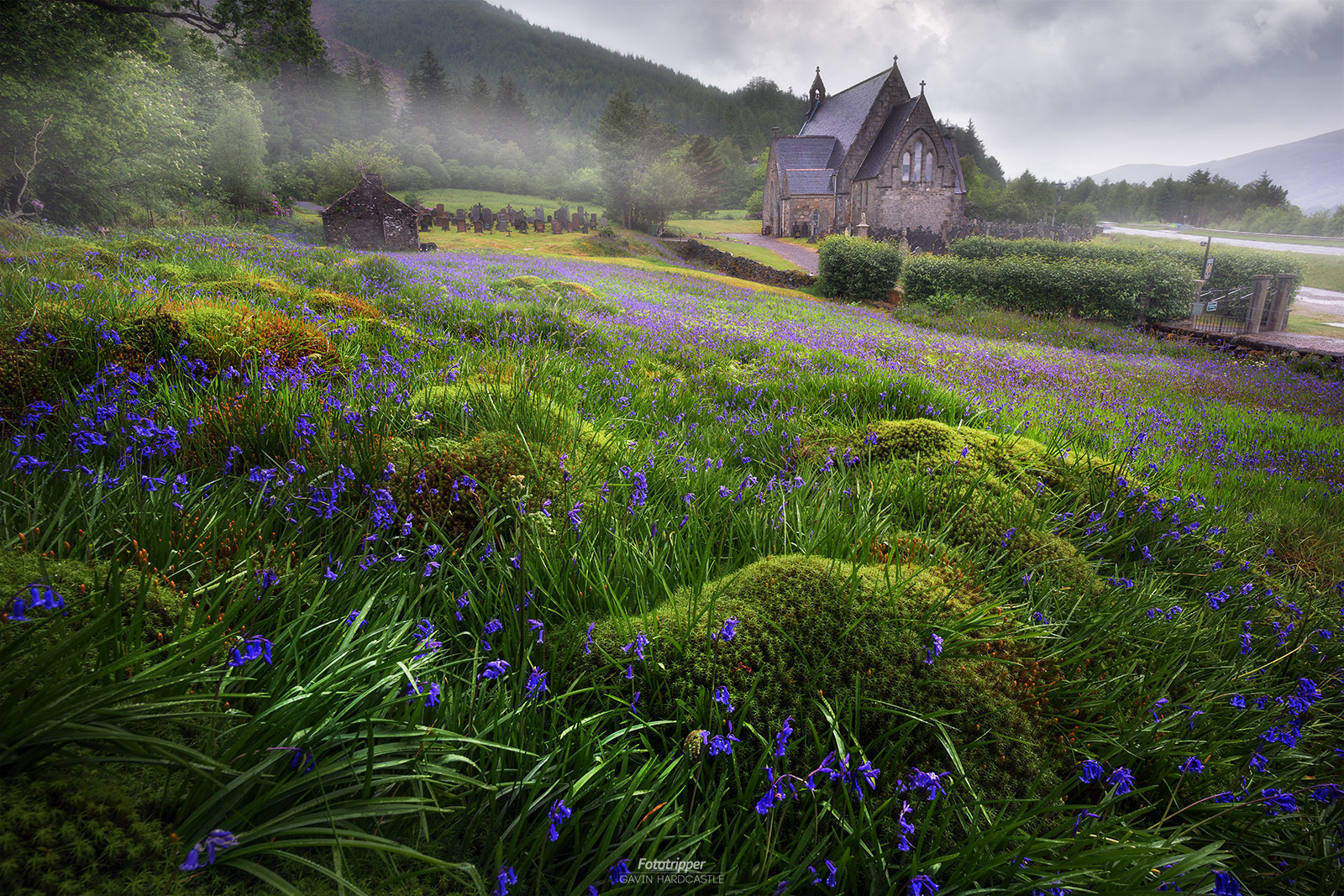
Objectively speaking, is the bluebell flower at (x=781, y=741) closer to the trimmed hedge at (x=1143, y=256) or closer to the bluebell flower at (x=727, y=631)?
the bluebell flower at (x=727, y=631)

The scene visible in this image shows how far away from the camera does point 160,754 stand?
1.18 metres

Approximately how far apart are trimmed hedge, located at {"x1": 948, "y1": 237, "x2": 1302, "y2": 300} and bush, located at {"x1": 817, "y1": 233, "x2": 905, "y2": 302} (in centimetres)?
405

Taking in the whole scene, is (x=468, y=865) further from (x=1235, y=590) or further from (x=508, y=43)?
(x=508, y=43)

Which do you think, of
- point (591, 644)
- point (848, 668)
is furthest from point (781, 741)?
point (591, 644)

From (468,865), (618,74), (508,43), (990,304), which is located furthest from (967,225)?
(508,43)

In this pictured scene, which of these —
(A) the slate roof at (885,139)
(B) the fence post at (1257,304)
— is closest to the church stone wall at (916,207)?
(A) the slate roof at (885,139)

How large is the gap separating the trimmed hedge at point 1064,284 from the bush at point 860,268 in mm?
1609

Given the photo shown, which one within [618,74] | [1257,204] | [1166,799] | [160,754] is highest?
[618,74]

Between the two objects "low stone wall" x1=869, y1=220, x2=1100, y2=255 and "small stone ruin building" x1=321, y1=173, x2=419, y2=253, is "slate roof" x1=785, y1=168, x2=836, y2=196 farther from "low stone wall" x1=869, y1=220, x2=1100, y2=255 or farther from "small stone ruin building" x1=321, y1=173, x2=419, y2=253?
"small stone ruin building" x1=321, y1=173, x2=419, y2=253

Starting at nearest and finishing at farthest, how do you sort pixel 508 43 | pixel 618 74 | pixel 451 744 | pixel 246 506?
1. pixel 451 744
2. pixel 246 506
3. pixel 618 74
4. pixel 508 43

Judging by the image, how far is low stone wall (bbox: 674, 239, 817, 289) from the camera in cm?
3266

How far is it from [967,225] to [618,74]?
150 metres

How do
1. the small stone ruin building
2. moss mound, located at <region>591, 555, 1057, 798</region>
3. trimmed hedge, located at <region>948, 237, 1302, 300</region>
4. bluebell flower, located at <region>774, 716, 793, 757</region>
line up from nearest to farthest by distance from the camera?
bluebell flower, located at <region>774, 716, 793, 757</region> → moss mound, located at <region>591, 555, 1057, 798</region> → trimmed hedge, located at <region>948, 237, 1302, 300</region> → the small stone ruin building

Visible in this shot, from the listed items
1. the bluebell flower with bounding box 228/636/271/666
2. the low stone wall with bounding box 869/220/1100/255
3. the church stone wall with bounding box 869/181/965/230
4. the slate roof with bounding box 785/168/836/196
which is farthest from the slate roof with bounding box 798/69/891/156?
the bluebell flower with bounding box 228/636/271/666
